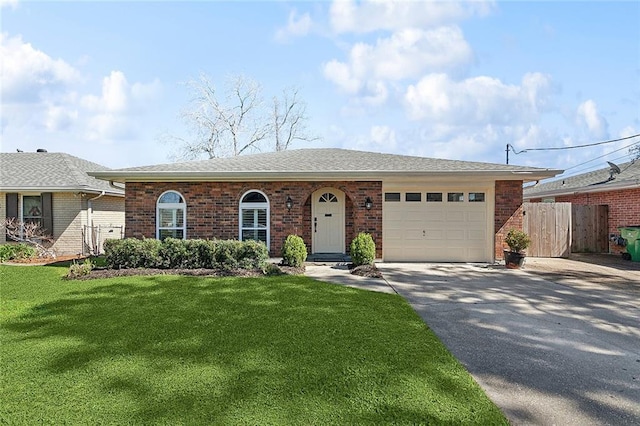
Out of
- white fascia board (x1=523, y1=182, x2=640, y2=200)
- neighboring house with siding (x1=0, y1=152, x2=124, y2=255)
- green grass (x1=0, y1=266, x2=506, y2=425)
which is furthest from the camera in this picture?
neighboring house with siding (x1=0, y1=152, x2=124, y2=255)

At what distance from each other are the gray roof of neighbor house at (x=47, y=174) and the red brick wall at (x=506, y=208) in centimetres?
1405

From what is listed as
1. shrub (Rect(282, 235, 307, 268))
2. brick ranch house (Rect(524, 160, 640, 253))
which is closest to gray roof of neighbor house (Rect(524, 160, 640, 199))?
brick ranch house (Rect(524, 160, 640, 253))

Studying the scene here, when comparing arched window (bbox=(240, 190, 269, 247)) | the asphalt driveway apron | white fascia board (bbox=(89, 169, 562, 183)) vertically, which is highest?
white fascia board (bbox=(89, 169, 562, 183))

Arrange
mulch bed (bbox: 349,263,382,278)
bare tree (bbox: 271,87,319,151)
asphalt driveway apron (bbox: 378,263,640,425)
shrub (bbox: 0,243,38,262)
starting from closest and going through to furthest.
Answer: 1. asphalt driveway apron (bbox: 378,263,640,425)
2. mulch bed (bbox: 349,263,382,278)
3. shrub (bbox: 0,243,38,262)
4. bare tree (bbox: 271,87,319,151)

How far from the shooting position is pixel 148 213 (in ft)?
36.8

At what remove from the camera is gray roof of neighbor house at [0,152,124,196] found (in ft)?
42.7

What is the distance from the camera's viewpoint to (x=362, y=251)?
32.0 feet

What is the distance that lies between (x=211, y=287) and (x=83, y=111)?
1071 cm

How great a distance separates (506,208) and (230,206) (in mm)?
8523

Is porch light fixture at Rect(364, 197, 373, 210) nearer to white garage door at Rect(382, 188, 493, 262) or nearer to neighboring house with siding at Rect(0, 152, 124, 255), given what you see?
white garage door at Rect(382, 188, 493, 262)

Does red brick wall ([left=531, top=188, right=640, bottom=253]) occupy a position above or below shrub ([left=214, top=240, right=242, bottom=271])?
above

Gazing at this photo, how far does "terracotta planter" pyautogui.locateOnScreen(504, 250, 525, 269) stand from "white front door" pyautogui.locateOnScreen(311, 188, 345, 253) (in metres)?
4.84

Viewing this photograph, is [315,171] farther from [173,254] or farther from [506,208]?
[506,208]

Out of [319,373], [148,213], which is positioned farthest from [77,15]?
[319,373]
